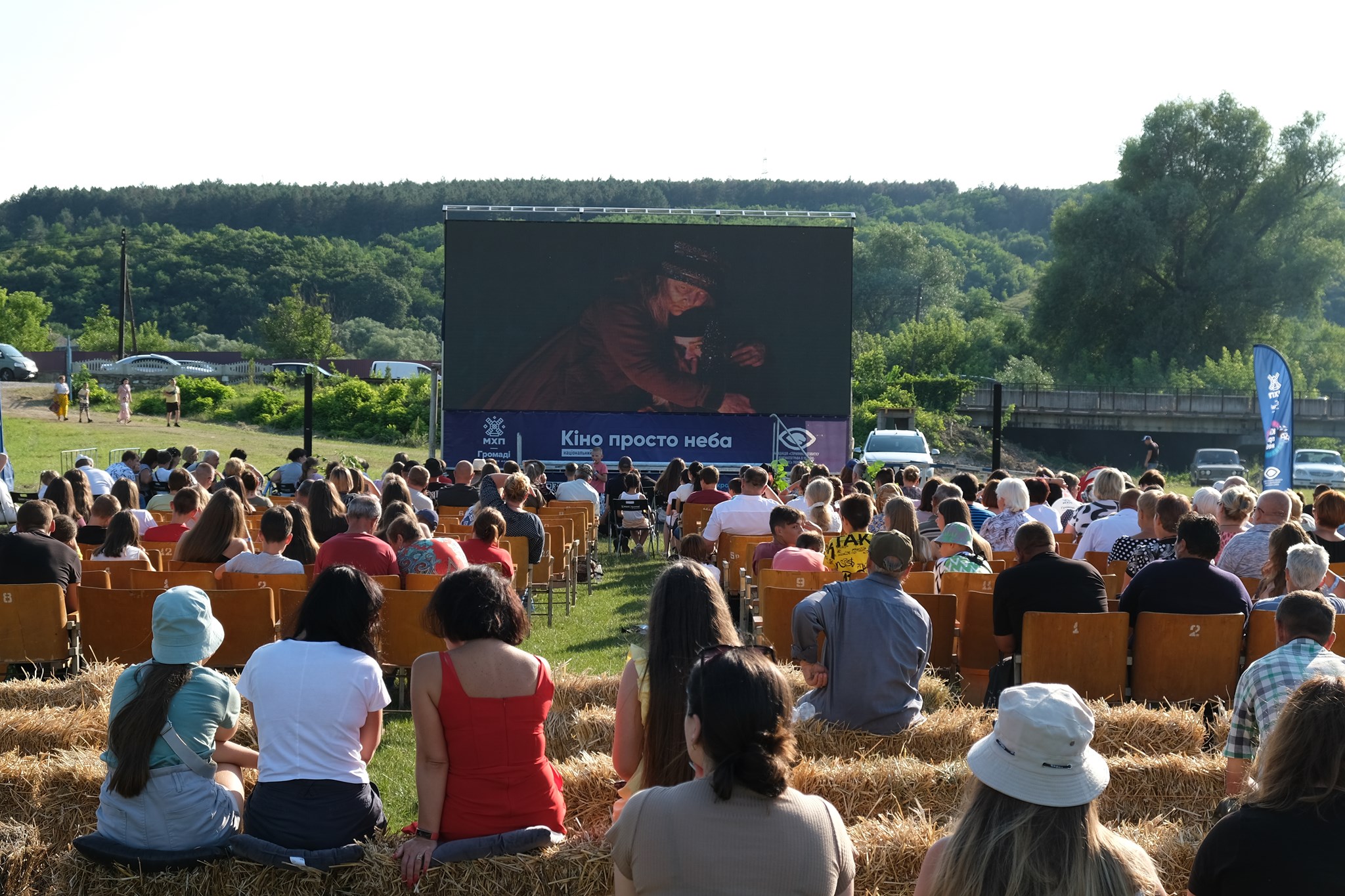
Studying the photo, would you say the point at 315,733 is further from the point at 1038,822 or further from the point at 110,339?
the point at 110,339

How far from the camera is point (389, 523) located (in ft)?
24.3

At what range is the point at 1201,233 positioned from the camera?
4947cm

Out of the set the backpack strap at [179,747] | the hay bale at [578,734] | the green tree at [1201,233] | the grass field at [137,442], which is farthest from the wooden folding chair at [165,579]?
the green tree at [1201,233]

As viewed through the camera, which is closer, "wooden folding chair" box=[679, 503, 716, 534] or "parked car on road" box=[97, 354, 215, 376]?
"wooden folding chair" box=[679, 503, 716, 534]

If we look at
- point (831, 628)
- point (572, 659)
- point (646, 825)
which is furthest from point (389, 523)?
point (646, 825)

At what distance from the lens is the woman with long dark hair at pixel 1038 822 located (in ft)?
7.11

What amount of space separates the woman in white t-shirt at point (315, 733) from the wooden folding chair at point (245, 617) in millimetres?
2597

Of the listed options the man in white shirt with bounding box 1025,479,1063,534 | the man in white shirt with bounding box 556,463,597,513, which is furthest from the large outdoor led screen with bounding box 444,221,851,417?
the man in white shirt with bounding box 1025,479,1063,534

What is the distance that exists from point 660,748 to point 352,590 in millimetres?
1013

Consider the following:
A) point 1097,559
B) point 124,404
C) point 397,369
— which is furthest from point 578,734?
point 397,369

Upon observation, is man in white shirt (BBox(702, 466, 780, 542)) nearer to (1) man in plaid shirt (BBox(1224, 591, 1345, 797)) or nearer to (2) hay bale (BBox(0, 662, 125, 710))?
(2) hay bale (BBox(0, 662, 125, 710))

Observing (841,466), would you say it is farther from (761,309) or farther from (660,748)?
(660,748)

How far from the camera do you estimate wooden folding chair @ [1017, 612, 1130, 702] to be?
18.3ft

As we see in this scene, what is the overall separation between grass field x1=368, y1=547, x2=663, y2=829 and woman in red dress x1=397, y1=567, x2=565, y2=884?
4.47 feet
